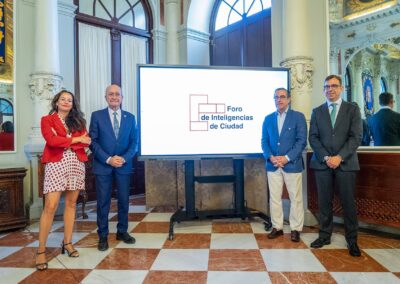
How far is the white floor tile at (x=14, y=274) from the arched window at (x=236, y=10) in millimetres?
4564

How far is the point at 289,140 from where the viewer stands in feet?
9.29

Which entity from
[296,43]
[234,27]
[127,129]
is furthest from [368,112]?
[234,27]

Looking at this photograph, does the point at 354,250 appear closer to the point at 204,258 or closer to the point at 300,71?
the point at 204,258

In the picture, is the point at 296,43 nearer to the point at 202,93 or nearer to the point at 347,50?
the point at 347,50

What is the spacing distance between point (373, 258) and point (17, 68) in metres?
4.25

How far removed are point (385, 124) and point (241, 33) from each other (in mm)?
3041

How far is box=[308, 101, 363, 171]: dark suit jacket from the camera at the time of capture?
2.48 metres

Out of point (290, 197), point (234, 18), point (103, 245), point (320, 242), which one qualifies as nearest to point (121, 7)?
point (234, 18)

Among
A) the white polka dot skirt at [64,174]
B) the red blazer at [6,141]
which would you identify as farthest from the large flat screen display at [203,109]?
the red blazer at [6,141]

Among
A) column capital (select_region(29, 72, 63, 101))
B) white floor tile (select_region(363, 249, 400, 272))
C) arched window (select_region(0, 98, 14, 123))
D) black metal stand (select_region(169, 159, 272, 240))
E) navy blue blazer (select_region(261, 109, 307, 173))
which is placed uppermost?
column capital (select_region(29, 72, 63, 101))

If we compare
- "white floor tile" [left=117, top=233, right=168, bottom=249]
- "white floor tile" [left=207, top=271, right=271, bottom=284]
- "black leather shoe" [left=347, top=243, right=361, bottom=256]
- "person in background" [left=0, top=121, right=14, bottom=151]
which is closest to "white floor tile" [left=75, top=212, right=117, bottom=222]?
"white floor tile" [left=117, top=233, right=168, bottom=249]

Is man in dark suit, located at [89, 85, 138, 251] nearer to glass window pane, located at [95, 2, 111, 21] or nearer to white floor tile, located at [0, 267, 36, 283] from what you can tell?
white floor tile, located at [0, 267, 36, 283]

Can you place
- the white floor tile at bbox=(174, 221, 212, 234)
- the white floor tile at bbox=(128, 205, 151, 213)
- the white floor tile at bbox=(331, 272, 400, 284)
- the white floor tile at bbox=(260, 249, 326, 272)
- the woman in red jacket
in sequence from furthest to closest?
the white floor tile at bbox=(128, 205, 151, 213) < the white floor tile at bbox=(174, 221, 212, 234) < the woman in red jacket < the white floor tile at bbox=(260, 249, 326, 272) < the white floor tile at bbox=(331, 272, 400, 284)

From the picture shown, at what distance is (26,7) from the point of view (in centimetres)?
390
